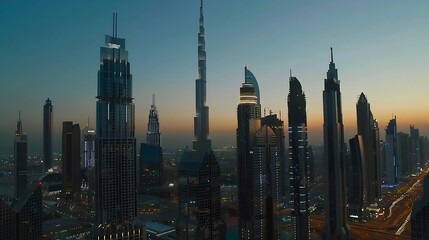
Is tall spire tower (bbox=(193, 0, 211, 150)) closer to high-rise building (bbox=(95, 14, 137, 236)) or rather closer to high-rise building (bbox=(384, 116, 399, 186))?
high-rise building (bbox=(95, 14, 137, 236))

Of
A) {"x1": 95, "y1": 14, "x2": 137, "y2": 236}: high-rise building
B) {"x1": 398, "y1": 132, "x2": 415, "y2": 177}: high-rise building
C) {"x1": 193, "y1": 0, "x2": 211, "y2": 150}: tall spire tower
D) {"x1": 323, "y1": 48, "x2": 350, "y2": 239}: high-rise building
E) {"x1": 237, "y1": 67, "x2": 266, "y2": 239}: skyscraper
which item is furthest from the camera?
{"x1": 398, "y1": 132, "x2": 415, "y2": 177}: high-rise building

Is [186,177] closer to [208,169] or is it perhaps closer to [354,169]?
[208,169]

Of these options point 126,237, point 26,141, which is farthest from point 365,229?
point 26,141

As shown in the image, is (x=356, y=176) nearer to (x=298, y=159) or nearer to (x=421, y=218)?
(x=298, y=159)

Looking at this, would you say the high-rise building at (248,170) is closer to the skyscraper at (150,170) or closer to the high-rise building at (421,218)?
the skyscraper at (150,170)

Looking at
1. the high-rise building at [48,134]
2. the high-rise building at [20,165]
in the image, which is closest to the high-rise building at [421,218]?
the high-rise building at [20,165]

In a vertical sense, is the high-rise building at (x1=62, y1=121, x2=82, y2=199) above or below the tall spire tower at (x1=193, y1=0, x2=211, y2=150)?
below

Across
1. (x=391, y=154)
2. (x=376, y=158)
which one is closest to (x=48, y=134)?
(x=376, y=158)

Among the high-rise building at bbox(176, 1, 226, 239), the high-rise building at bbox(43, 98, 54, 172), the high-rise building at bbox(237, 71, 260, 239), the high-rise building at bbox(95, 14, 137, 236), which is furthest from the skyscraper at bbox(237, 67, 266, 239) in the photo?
the high-rise building at bbox(43, 98, 54, 172)
